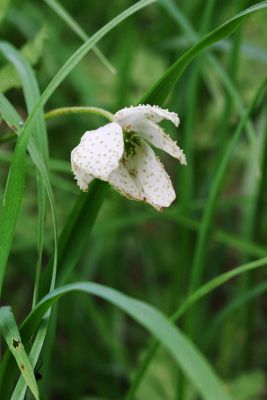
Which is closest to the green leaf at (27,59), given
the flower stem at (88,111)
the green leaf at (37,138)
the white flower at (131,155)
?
the green leaf at (37,138)

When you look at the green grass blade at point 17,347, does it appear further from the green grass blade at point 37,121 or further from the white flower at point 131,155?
the white flower at point 131,155

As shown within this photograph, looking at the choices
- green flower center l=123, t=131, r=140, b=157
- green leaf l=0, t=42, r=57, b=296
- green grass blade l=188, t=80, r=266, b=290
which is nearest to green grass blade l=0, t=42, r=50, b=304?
green leaf l=0, t=42, r=57, b=296

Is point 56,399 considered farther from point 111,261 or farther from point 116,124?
point 116,124

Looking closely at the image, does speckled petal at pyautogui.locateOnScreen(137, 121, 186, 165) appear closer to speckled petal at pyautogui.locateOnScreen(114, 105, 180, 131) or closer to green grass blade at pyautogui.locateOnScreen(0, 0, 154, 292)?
speckled petal at pyautogui.locateOnScreen(114, 105, 180, 131)

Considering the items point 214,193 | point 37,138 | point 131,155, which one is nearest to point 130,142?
point 131,155

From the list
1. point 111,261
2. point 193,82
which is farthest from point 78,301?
point 193,82

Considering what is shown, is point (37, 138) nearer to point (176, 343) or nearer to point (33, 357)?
point (33, 357)

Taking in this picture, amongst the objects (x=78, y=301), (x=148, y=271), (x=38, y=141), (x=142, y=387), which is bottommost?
(x=38, y=141)
